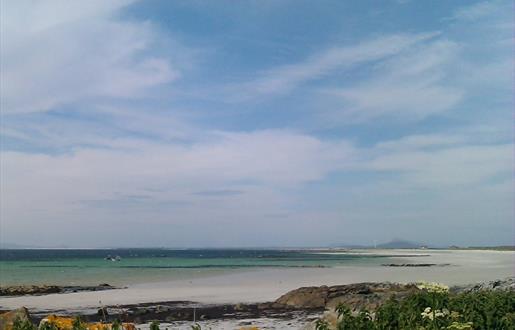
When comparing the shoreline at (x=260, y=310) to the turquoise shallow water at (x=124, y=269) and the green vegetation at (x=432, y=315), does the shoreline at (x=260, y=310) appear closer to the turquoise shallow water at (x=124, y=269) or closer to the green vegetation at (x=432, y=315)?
the green vegetation at (x=432, y=315)

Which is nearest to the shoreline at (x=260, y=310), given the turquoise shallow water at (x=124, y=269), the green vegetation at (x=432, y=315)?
the green vegetation at (x=432, y=315)

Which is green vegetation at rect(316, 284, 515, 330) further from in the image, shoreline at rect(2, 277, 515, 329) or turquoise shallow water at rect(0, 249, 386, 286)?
turquoise shallow water at rect(0, 249, 386, 286)

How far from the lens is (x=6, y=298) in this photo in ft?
119

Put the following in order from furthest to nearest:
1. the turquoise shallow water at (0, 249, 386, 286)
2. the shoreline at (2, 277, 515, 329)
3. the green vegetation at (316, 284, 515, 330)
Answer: the turquoise shallow water at (0, 249, 386, 286) < the shoreline at (2, 277, 515, 329) < the green vegetation at (316, 284, 515, 330)

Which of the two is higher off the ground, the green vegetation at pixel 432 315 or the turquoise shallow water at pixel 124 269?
the green vegetation at pixel 432 315

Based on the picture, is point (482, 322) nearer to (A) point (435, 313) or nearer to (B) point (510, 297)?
(A) point (435, 313)

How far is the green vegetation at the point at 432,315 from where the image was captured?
23.5ft

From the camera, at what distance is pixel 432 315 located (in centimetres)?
711

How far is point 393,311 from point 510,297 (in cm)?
328

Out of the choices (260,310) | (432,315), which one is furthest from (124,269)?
(432,315)

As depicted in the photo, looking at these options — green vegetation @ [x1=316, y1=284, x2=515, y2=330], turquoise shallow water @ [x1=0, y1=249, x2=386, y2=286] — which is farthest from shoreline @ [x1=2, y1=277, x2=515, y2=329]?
turquoise shallow water @ [x1=0, y1=249, x2=386, y2=286]

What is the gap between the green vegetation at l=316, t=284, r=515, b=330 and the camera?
7.17 m

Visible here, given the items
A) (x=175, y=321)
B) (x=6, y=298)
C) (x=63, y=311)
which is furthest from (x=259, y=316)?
(x=6, y=298)

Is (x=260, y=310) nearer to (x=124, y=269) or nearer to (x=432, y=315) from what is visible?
(x=432, y=315)
